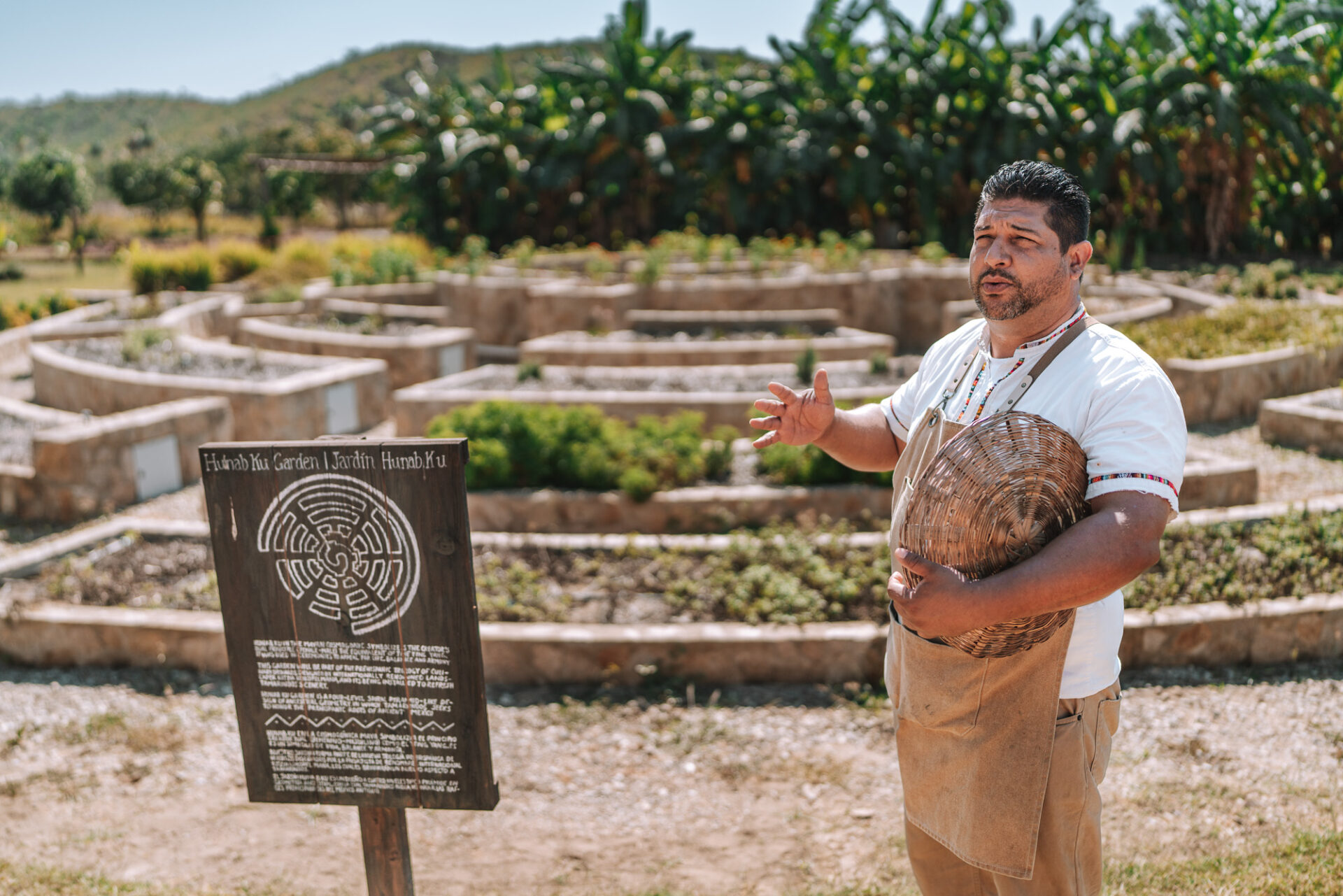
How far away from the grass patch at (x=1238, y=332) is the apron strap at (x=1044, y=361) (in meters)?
8.35

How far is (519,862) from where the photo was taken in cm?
349

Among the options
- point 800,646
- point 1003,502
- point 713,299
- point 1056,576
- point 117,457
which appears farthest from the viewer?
point 713,299

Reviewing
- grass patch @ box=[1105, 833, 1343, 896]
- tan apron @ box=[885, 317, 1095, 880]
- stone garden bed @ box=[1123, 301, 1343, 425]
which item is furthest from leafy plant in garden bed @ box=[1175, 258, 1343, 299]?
tan apron @ box=[885, 317, 1095, 880]

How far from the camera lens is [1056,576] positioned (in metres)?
1.77

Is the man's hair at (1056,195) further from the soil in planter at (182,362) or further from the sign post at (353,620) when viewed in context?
the soil in planter at (182,362)

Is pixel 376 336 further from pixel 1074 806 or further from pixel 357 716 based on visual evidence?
pixel 1074 806

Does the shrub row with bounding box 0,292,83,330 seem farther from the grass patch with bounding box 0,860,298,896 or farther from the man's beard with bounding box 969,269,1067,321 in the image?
the man's beard with bounding box 969,269,1067,321

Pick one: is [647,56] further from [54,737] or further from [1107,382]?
[1107,382]

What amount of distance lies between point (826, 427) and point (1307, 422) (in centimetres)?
732

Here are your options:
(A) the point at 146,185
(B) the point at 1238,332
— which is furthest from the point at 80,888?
(A) the point at 146,185

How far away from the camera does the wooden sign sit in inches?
97.0

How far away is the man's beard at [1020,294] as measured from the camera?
2.05 m

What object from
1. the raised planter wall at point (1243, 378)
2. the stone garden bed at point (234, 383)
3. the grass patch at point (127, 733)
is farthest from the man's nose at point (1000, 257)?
the stone garden bed at point (234, 383)

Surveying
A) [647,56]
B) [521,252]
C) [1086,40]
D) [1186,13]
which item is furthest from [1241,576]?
[647,56]
